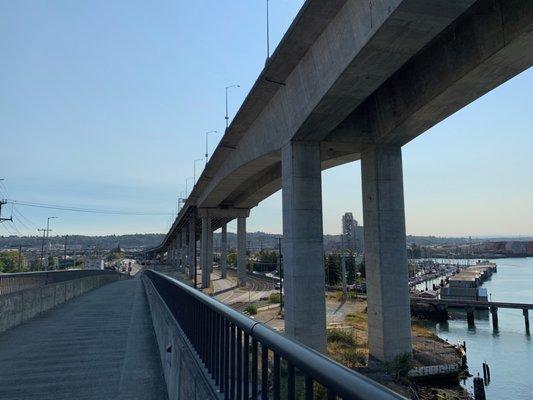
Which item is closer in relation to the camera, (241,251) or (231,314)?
(231,314)

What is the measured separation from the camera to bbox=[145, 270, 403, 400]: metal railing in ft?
5.48

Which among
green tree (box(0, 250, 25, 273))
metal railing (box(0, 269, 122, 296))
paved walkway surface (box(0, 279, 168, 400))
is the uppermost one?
metal railing (box(0, 269, 122, 296))

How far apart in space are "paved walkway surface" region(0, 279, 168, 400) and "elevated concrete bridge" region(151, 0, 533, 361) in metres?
8.63

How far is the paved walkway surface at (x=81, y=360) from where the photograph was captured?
7.04 meters

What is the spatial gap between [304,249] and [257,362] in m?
15.4

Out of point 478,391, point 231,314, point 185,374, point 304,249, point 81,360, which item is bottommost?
point 478,391

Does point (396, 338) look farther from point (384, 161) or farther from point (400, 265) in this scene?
point (384, 161)

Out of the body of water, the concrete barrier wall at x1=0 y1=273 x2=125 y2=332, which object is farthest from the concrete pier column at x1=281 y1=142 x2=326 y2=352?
the body of water

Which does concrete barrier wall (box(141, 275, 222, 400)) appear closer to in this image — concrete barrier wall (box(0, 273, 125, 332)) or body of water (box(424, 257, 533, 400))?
concrete barrier wall (box(0, 273, 125, 332))

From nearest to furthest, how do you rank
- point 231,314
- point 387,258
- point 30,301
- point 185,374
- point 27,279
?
point 231,314 < point 185,374 < point 30,301 < point 27,279 < point 387,258

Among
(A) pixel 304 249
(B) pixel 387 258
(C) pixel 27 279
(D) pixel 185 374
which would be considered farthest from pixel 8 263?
(D) pixel 185 374

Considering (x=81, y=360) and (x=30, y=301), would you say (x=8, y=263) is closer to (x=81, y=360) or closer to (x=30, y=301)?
(x=30, y=301)

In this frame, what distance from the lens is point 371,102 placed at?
63.6 feet

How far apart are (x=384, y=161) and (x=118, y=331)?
1384 centimetres
